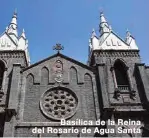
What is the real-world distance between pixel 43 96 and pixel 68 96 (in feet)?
5.43

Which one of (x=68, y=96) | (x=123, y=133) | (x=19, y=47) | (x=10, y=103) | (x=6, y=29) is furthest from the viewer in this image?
(x=6, y=29)

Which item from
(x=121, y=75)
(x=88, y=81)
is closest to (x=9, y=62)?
(x=88, y=81)

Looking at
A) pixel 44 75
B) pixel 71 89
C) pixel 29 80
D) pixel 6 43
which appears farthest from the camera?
pixel 6 43

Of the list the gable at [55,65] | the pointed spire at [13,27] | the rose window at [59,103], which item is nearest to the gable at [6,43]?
the pointed spire at [13,27]

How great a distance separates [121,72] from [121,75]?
1.02 ft

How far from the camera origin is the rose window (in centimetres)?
1977

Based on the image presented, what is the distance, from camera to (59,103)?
2059 centimetres

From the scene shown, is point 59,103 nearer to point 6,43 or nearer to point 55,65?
point 55,65

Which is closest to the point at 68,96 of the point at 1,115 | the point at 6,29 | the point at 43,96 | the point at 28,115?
the point at 43,96

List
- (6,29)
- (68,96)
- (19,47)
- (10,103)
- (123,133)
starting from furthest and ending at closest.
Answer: (6,29)
(19,47)
(68,96)
(10,103)
(123,133)

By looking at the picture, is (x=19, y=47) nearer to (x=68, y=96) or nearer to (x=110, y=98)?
(x=68, y=96)

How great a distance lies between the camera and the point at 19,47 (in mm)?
24875

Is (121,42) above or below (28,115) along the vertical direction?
above

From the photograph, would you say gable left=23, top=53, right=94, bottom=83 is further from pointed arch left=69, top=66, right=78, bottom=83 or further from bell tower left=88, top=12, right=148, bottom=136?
bell tower left=88, top=12, right=148, bottom=136
